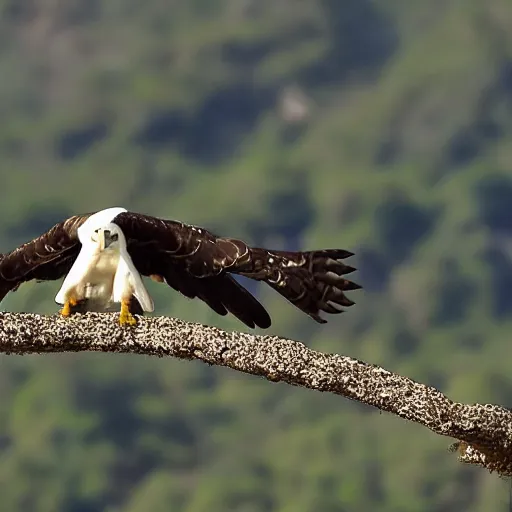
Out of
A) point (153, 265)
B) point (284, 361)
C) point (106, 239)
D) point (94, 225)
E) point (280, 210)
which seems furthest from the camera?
point (280, 210)

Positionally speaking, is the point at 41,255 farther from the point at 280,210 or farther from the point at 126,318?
the point at 280,210

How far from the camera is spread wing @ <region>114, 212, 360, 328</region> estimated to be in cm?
909

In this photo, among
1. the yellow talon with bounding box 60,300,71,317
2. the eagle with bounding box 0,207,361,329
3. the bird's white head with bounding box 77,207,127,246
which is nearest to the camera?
the yellow talon with bounding box 60,300,71,317

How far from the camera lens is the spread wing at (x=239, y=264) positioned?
9.09 meters

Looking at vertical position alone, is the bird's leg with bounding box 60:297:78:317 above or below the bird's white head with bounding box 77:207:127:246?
below

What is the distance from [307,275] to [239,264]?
0.49 metres

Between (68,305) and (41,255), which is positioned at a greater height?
(41,255)

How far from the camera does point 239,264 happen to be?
30.0ft

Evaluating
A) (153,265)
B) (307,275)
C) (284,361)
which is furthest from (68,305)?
(284,361)

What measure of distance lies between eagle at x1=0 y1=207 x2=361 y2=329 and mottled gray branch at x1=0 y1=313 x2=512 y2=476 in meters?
1.27

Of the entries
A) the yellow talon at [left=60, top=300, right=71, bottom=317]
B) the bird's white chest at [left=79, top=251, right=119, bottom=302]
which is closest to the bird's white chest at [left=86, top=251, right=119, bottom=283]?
the bird's white chest at [left=79, top=251, right=119, bottom=302]

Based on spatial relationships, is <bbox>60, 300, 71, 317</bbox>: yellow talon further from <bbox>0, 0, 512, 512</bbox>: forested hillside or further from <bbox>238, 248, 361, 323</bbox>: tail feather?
<bbox>0, 0, 512, 512</bbox>: forested hillside

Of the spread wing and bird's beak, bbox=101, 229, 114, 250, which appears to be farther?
the spread wing

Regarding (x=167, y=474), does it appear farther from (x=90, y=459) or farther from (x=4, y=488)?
(x=4, y=488)
